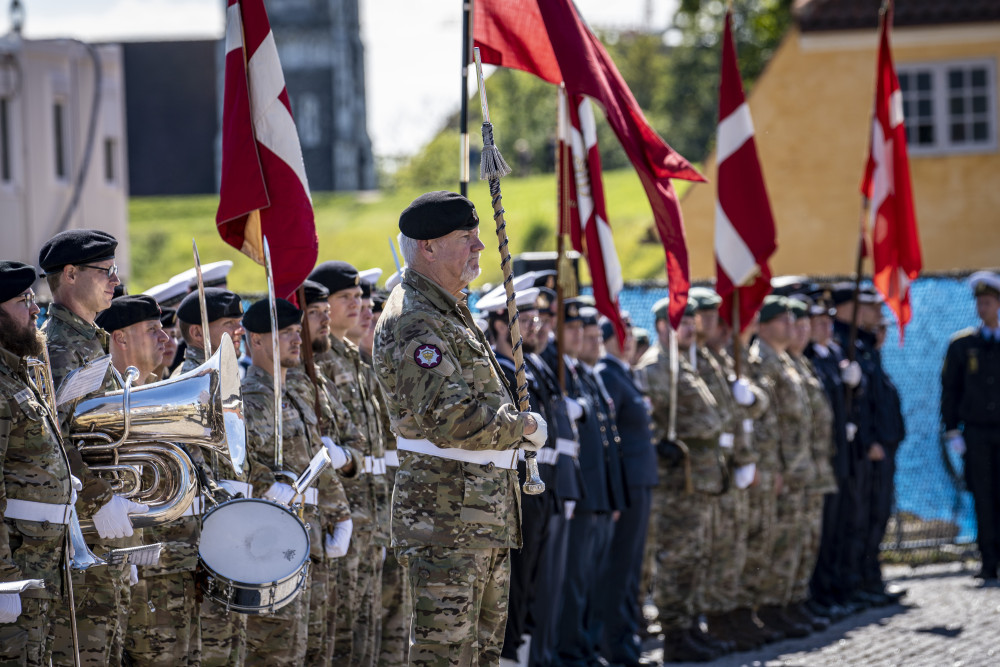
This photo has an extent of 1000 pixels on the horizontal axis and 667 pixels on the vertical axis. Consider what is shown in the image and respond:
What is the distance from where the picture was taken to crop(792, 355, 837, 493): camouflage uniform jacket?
1099cm

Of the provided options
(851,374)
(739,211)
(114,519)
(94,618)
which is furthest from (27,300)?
(851,374)

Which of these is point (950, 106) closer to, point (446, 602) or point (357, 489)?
point (357, 489)

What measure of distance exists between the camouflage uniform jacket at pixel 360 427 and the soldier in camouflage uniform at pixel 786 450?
413cm

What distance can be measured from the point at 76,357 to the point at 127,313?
24.5 inches

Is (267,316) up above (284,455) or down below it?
above

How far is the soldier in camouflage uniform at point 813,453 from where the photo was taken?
10867mm

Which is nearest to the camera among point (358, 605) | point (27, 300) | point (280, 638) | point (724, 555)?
point (27, 300)

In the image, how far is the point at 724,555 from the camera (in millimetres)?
10008

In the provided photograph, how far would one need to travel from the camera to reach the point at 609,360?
952cm

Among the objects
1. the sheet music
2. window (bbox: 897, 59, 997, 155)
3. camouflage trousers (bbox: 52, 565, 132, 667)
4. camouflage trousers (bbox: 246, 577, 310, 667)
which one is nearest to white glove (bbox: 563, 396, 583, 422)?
camouflage trousers (bbox: 246, 577, 310, 667)

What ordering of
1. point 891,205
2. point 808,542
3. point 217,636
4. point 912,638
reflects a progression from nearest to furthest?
point 217,636 → point 912,638 → point 808,542 → point 891,205

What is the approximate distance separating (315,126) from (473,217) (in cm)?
7134

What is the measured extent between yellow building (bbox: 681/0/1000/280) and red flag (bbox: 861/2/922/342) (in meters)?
9.34

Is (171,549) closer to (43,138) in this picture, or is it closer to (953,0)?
(953,0)
